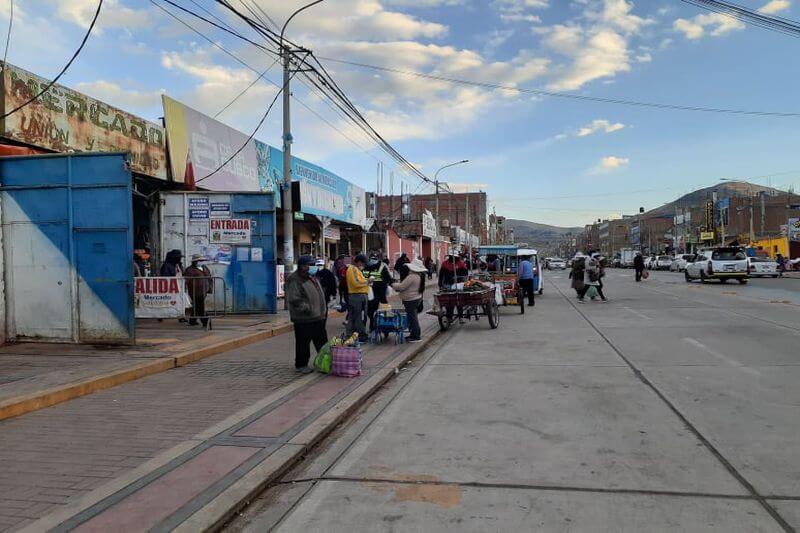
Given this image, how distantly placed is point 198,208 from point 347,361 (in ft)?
29.0

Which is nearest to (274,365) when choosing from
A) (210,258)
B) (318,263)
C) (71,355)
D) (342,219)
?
(71,355)

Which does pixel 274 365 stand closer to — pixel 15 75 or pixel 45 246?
pixel 45 246

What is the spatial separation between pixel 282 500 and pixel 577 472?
7.46 ft

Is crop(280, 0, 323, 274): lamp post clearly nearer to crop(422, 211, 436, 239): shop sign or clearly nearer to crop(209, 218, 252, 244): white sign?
crop(209, 218, 252, 244): white sign

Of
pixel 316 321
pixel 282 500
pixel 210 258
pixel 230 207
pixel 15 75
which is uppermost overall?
pixel 15 75

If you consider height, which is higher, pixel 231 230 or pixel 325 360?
pixel 231 230

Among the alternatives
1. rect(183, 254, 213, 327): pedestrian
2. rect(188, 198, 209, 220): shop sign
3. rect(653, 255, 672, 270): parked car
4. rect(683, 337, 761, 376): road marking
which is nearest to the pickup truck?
rect(683, 337, 761, 376): road marking

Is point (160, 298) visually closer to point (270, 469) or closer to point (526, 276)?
point (270, 469)

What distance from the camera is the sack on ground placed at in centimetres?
→ 835

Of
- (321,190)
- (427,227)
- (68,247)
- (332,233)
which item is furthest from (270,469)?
(427,227)

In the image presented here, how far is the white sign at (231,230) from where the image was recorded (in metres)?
15.4

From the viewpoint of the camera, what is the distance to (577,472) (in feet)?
15.5

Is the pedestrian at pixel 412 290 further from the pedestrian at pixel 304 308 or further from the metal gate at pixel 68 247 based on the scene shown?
the metal gate at pixel 68 247

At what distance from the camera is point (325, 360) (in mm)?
8469
